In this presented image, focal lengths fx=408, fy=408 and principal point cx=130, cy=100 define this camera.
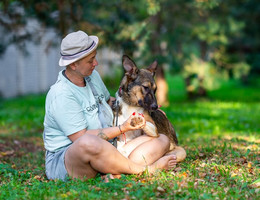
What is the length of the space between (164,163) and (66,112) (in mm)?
1419

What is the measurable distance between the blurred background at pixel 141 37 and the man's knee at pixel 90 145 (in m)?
4.79

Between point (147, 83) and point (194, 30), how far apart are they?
10.6 m

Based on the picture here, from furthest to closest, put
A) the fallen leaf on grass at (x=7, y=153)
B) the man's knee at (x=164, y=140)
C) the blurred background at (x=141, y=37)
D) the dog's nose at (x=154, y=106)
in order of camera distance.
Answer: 1. the blurred background at (x=141, y=37)
2. the fallen leaf on grass at (x=7, y=153)
3. the man's knee at (x=164, y=140)
4. the dog's nose at (x=154, y=106)

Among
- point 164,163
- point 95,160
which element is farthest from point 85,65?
point 164,163

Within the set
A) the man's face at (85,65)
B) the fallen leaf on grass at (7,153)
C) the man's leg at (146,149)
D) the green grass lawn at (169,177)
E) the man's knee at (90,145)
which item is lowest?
the fallen leaf on grass at (7,153)

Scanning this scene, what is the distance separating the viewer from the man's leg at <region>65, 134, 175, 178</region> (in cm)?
451

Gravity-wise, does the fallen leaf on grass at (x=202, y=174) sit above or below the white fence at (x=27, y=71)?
above

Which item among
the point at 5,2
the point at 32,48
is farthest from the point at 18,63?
the point at 5,2

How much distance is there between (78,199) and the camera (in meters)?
4.14

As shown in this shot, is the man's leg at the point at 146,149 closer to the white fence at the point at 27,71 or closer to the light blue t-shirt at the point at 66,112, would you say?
the light blue t-shirt at the point at 66,112

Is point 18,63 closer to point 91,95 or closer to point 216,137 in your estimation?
point 216,137

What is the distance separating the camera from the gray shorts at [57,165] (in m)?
4.89

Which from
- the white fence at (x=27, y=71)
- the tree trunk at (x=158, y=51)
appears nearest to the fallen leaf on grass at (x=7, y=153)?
the tree trunk at (x=158, y=51)

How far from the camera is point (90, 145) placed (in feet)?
14.7
